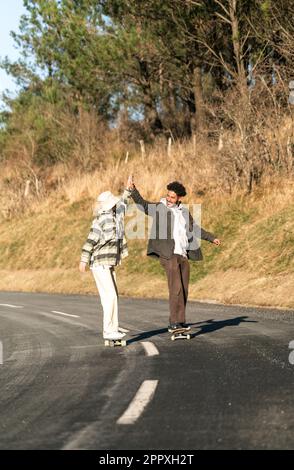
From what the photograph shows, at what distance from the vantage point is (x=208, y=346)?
10586mm

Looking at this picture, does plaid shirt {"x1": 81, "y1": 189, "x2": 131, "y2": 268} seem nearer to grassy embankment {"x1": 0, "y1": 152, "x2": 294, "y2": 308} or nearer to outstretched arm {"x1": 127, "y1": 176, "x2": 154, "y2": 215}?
outstretched arm {"x1": 127, "y1": 176, "x2": 154, "y2": 215}

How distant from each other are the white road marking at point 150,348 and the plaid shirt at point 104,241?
3.94 ft

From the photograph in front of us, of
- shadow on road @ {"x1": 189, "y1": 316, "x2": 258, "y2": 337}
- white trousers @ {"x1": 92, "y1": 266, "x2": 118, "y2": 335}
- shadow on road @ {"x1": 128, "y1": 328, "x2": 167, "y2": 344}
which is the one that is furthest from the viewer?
shadow on road @ {"x1": 189, "y1": 316, "x2": 258, "y2": 337}

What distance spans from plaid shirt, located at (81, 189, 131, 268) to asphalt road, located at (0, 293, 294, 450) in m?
1.23

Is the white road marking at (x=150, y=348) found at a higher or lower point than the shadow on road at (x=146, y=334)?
lower

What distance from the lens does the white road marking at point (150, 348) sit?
10.1 meters

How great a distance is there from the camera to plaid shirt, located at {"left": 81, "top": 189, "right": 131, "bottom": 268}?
36.0ft

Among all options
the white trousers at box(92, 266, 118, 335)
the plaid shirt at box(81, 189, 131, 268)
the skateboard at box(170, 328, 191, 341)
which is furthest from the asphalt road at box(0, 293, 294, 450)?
the plaid shirt at box(81, 189, 131, 268)

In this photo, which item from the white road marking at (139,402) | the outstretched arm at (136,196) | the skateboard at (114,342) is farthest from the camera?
the outstretched arm at (136,196)

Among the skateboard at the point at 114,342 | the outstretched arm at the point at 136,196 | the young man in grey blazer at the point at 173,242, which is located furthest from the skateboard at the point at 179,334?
the outstretched arm at the point at 136,196

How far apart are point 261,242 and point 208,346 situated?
1136 cm

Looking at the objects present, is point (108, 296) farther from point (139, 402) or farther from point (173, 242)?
point (139, 402)

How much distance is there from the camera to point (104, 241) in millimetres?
10977

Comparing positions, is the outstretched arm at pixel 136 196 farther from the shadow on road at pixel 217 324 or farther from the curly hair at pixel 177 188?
the shadow on road at pixel 217 324
